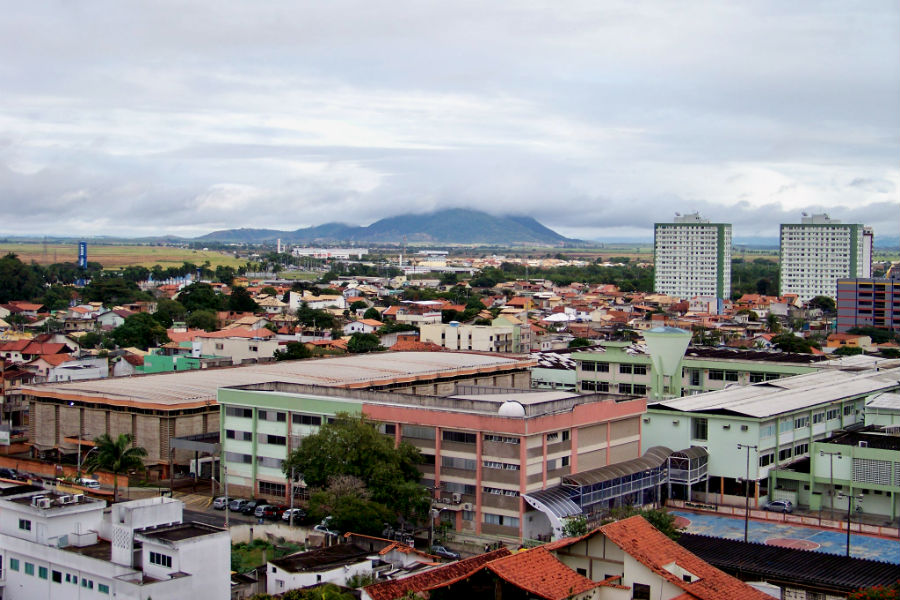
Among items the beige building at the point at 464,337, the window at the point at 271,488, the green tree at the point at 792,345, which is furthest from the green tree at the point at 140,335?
the green tree at the point at 792,345

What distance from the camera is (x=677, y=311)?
399ft

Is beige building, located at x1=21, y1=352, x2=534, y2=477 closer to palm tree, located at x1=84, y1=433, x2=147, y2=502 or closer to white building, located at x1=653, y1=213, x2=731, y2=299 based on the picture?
palm tree, located at x1=84, y1=433, x2=147, y2=502

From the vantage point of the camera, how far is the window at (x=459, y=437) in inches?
1314

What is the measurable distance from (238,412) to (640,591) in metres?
20.9

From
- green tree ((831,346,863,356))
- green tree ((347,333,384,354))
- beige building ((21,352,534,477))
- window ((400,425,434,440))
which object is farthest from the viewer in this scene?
green tree ((831,346,863,356))

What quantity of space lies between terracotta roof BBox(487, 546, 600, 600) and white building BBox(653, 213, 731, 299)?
5475 inches

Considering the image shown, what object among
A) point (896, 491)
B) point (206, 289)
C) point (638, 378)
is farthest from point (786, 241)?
point (896, 491)

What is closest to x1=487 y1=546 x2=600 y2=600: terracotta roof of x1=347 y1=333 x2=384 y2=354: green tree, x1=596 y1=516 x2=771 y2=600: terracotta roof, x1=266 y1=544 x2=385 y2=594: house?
x1=596 y1=516 x2=771 y2=600: terracotta roof

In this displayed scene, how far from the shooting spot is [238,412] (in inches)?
1505

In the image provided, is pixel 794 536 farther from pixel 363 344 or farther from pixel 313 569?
pixel 363 344

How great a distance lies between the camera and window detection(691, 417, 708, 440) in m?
39.4

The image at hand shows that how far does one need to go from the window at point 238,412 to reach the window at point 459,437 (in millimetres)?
7966

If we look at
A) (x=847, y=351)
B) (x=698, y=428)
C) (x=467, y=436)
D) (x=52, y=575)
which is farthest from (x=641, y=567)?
(x=847, y=351)

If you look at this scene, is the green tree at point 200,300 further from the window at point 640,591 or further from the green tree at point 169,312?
the window at point 640,591
